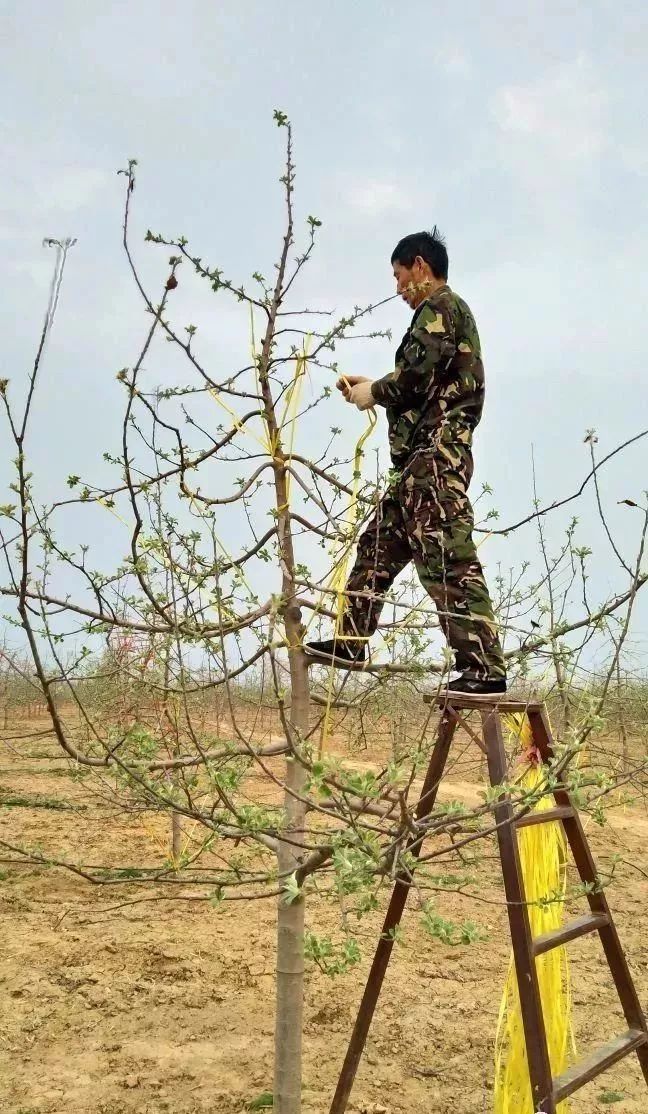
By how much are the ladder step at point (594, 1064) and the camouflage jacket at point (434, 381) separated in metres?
1.81

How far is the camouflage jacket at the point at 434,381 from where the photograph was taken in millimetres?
2617

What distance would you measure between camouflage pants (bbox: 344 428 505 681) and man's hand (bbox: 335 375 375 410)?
0.73ft

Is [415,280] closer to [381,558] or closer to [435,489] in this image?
[435,489]

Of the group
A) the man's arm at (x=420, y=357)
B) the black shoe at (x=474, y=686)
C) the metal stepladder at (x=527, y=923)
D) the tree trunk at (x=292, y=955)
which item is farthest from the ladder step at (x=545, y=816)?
the man's arm at (x=420, y=357)

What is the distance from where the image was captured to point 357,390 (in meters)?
2.71

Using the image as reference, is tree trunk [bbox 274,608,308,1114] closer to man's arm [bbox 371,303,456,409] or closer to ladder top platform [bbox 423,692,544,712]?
ladder top platform [bbox 423,692,544,712]

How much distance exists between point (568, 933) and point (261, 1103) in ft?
4.00

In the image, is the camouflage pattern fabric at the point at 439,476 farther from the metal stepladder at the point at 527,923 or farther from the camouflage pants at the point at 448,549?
the metal stepladder at the point at 527,923

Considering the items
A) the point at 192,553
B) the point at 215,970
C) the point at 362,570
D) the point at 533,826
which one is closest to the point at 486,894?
the point at 215,970

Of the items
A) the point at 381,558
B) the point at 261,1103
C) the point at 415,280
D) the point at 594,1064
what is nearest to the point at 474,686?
the point at 381,558

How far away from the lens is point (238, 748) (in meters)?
2.37

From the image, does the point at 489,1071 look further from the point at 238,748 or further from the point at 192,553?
the point at 192,553

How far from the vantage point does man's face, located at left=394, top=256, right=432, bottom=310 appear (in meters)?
2.85

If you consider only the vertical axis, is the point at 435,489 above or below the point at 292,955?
above
